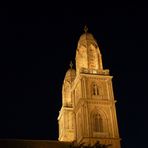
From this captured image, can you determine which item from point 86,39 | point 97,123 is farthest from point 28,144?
point 86,39

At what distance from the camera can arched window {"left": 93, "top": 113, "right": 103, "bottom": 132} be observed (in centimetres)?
5278

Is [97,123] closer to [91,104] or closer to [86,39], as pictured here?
[91,104]

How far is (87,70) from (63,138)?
13374 millimetres

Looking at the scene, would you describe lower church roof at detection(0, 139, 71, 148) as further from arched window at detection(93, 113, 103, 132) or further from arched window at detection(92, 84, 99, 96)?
arched window at detection(92, 84, 99, 96)

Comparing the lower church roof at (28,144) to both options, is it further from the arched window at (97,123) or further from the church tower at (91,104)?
the arched window at (97,123)

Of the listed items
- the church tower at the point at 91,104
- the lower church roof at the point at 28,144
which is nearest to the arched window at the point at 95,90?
the church tower at the point at 91,104

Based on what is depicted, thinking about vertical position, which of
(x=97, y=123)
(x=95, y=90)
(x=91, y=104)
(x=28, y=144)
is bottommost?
(x=28, y=144)

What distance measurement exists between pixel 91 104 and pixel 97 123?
9.66 feet

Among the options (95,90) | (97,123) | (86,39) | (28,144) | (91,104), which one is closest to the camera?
(28,144)

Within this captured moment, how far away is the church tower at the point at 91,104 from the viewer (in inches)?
2050

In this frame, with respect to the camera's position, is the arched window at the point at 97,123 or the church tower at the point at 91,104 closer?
the church tower at the point at 91,104

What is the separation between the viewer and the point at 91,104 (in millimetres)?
54156

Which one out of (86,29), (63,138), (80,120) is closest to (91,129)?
→ (80,120)

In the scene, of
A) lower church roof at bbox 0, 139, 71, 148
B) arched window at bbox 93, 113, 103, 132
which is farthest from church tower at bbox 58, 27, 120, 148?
lower church roof at bbox 0, 139, 71, 148
